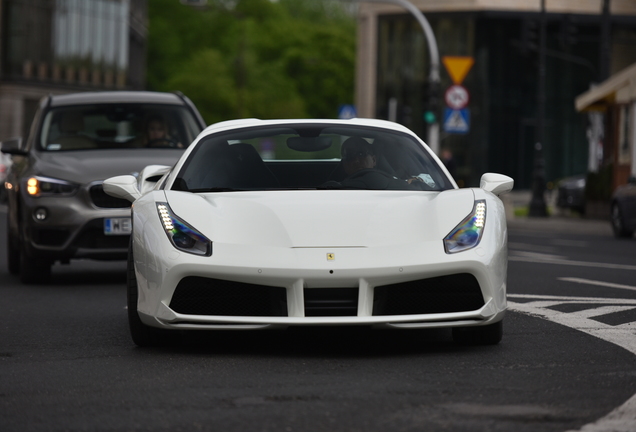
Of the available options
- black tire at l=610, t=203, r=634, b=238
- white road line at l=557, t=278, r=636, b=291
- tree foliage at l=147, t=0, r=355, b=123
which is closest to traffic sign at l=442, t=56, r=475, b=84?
black tire at l=610, t=203, r=634, b=238

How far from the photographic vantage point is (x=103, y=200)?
11.1 meters

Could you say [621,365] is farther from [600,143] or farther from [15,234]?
[600,143]

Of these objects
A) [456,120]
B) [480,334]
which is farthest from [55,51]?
[480,334]

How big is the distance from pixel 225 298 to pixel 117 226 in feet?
15.7

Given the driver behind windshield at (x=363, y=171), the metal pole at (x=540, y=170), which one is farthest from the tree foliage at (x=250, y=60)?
the driver behind windshield at (x=363, y=171)

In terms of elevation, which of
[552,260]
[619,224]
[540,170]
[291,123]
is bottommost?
[540,170]

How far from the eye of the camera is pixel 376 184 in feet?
23.9

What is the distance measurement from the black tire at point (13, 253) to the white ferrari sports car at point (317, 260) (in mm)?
5257

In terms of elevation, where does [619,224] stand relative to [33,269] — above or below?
below

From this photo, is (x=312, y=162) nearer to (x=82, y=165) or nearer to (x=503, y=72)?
(x=82, y=165)

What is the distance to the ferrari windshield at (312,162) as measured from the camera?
7.31 m

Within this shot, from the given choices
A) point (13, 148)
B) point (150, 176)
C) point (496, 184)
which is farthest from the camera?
point (13, 148)

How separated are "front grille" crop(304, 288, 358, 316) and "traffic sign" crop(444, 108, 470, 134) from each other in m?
21.2

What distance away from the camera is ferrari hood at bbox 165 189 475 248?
20.9 ft
